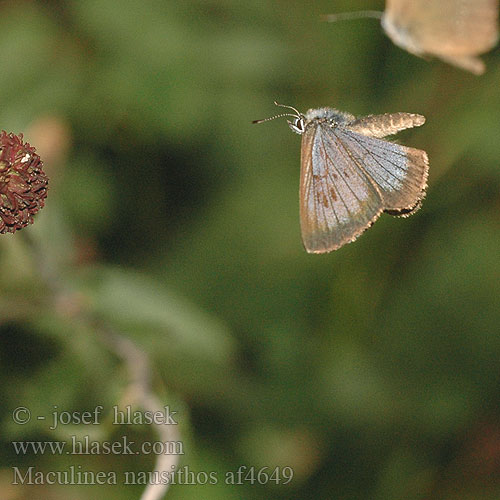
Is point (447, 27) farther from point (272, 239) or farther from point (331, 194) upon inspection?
point (272, 239)

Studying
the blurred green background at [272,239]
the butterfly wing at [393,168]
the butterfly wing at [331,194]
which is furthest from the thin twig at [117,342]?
the butterfly wing at [393,168]

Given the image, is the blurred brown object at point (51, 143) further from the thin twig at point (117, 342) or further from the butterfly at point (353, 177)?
the butterfly at point (353, 177)

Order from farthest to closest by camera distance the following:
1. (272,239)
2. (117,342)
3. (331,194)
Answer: (272,239), (117,342), (331,194)

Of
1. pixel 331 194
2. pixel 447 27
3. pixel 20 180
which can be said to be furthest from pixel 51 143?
pixel 447 27

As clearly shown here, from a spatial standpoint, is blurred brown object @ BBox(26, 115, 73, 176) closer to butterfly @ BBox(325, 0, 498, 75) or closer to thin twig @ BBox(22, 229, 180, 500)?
thin twig @ BBox(22, 229, 180, 500)

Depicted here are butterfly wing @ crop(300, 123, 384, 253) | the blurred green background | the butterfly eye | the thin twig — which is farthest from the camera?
the blurred green background

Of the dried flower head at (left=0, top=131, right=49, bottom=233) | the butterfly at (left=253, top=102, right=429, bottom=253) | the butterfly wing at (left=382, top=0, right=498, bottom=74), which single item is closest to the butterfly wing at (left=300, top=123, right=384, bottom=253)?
the butterfly at (left=253, top=102, right=429, bottom=253)

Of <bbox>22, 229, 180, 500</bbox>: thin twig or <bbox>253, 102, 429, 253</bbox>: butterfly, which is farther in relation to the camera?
<bbox>22, 229, 180, 500</bbox>: thin twig
